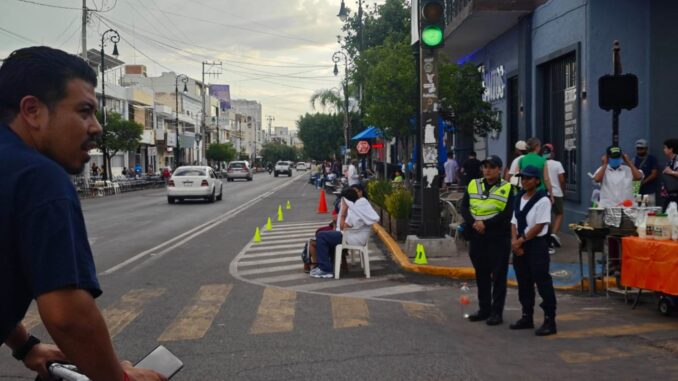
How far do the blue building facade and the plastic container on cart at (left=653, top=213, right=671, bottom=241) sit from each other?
21.5ft

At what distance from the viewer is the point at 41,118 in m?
2.20

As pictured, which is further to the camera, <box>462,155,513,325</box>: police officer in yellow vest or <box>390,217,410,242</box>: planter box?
<box>390,217,410,242</box>: planter box

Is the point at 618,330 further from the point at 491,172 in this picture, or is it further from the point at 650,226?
the point at 491,172

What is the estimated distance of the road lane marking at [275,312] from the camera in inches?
320

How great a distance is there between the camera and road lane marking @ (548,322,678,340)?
7739 millimetres

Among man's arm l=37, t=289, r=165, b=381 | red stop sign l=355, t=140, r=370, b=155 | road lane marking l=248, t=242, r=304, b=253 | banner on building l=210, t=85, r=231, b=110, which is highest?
banner on building l=210, t=85, r=231, b=110

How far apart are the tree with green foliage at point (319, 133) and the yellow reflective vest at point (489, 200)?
3215 inches

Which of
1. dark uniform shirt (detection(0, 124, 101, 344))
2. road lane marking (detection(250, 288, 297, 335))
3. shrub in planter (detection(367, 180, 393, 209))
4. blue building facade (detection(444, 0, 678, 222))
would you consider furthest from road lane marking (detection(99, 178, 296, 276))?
dark uniform shirt (detection(0, 124, 101, 344))

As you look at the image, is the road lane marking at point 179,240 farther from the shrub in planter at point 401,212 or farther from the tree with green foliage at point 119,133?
the tree with green foliage at point 119,133

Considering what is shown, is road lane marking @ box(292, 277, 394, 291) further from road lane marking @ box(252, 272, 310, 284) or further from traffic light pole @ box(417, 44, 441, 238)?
traffic light pole @ box(417, 44, 441, 238)

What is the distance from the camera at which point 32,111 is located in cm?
219

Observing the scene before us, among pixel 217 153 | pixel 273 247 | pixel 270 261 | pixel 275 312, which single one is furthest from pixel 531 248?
pixel 217 153

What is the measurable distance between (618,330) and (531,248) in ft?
3.85

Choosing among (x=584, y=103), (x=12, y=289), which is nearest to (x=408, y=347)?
(x=12, y=289)
